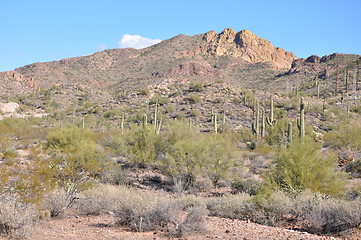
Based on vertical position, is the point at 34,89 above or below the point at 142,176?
above

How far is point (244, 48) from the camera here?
10650 centimetres

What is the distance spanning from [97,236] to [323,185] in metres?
6.73

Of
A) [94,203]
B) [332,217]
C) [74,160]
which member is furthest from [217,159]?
[332,217]

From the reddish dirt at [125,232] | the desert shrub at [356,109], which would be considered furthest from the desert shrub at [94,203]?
the desert shrub at [356,109]

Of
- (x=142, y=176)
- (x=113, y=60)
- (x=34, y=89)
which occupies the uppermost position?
(x=113, y=60)

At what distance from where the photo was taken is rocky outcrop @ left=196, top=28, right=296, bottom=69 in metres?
102

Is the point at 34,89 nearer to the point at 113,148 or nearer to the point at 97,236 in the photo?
the point at 113,148

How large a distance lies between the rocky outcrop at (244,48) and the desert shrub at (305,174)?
89342 millimetres

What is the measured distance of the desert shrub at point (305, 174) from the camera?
1012cm

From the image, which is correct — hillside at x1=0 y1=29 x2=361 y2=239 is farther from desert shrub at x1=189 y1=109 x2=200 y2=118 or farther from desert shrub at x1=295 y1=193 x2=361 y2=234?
desert shrub at x1=189 y1=109 x2=200 y2=118

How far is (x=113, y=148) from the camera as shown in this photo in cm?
1977

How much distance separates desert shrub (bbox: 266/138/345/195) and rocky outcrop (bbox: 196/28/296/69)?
89.3m

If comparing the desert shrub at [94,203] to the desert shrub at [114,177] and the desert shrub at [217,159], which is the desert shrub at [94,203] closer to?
the desert shrub at [114,177]

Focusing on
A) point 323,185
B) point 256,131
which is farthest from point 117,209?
point 256,131
